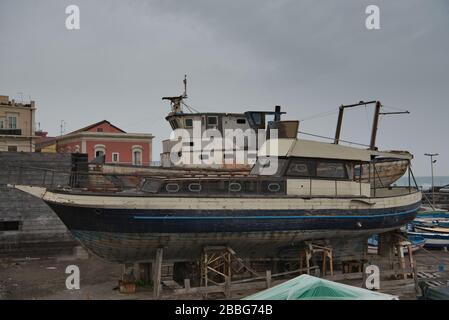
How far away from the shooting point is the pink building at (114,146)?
127 ft

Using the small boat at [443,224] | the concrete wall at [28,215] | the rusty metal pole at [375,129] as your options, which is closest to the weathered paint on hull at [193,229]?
the rusty metal pole at [375,129]

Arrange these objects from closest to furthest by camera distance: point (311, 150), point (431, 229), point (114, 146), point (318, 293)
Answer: point (318, 293), point (311, 150), point (431, 229), point (114, 146)

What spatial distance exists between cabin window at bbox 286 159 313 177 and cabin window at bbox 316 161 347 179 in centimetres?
47

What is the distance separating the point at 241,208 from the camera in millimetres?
17359

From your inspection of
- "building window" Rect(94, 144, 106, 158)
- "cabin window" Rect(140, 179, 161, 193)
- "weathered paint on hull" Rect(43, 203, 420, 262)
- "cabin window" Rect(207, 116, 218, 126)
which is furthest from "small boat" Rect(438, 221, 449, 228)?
"building window" Rect(94, 144, 106, 158)

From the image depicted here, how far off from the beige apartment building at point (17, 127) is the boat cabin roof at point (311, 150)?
28602 mm

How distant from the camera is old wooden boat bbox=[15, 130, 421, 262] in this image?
16609mm

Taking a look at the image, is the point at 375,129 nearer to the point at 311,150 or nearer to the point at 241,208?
the point at 311,150

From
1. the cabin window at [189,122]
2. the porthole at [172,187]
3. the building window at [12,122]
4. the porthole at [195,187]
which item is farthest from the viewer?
the building window at [12,122]

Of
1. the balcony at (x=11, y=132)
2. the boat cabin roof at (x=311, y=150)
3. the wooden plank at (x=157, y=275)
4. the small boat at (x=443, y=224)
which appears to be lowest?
the small boat at (x=443, y=224)

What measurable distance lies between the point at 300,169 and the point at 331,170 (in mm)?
1614

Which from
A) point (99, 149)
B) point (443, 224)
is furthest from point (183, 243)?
point (443, 224)

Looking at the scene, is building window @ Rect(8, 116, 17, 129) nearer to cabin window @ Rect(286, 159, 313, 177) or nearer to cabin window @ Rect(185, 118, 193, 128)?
cabin window @ Rect(185, 118, 193, 128)

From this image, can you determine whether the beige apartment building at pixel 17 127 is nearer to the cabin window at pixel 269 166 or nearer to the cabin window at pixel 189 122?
the cabin window at pixel 189 122
